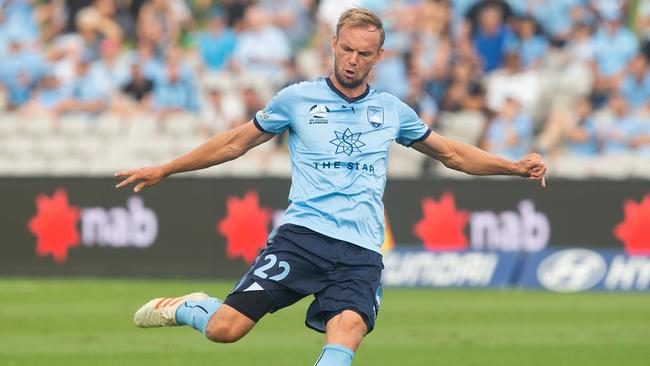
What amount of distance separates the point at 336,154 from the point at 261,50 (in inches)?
515

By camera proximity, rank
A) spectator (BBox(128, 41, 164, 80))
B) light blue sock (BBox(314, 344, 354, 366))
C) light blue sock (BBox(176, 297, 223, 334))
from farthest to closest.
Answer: spectator (BBox(128, 41, 164, 80)) → light blue sock (BBox(176, 297, 223, 334)) → light blue sock (BBox(314, 344, 354, 366))

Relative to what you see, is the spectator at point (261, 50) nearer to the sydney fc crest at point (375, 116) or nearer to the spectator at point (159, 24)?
the spectator at point (159, 24)

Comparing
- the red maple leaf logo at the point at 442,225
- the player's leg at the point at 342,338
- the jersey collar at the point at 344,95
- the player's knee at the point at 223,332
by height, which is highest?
the jersey collar at the point at 344,95

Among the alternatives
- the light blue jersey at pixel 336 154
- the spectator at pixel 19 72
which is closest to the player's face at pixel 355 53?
the light blue jersey at pixel 336 154

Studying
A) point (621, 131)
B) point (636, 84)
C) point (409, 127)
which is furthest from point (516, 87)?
point (409, 127)

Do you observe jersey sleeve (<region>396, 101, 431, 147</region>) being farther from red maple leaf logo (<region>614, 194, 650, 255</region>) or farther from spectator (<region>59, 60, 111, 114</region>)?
spectator (<region>59, 60, 111, 114</region>)

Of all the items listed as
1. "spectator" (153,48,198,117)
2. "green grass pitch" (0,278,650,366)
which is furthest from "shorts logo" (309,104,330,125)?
"spectator" (153,48,198,117)

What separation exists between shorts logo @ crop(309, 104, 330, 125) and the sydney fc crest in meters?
0.24

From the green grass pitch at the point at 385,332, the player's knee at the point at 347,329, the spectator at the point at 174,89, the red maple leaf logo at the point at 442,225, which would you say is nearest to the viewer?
the player's knee at the point at 347,329

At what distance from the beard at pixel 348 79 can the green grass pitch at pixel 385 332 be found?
A: 340cm

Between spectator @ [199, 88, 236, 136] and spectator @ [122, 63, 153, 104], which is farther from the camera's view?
spectator @ [122, 63, 153, 104]

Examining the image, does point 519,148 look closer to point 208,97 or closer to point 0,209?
point 208,97

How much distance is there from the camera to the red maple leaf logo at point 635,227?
17234 millimetres

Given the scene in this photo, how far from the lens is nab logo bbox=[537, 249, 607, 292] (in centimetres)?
1695
